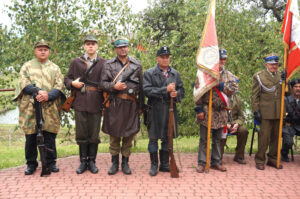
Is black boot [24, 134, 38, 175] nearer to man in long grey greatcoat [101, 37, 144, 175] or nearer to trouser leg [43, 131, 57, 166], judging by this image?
trouser leg [43, 131, 57, 166]

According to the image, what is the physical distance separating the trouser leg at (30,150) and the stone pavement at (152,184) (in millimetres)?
240

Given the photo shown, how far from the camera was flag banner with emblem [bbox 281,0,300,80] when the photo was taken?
6.25 metres

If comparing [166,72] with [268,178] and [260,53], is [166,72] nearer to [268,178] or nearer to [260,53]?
[268,178]

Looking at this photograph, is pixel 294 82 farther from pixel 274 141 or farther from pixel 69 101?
pixel 69 101

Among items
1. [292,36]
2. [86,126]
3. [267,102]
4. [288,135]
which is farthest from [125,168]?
[292,36]

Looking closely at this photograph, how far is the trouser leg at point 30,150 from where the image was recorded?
5875 millimetres

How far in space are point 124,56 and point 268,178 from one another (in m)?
3.17

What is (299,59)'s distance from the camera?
20.4ft

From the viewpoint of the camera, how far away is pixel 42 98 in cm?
564

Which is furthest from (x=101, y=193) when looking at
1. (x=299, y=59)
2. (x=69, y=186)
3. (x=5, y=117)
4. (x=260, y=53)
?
(x=5, y=117)

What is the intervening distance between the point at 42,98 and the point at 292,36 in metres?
4.56


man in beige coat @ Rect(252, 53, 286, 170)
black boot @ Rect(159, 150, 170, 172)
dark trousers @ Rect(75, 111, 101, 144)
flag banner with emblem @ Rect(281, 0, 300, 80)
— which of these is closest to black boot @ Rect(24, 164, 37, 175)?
dark trousers @ Rect(75, 111, 101, 144)

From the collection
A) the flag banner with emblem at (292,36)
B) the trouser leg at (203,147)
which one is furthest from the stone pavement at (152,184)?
the flag banner with emblem at (292,36)

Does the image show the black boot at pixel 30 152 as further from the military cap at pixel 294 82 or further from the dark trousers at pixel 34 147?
the military cap at pixel 294 82
